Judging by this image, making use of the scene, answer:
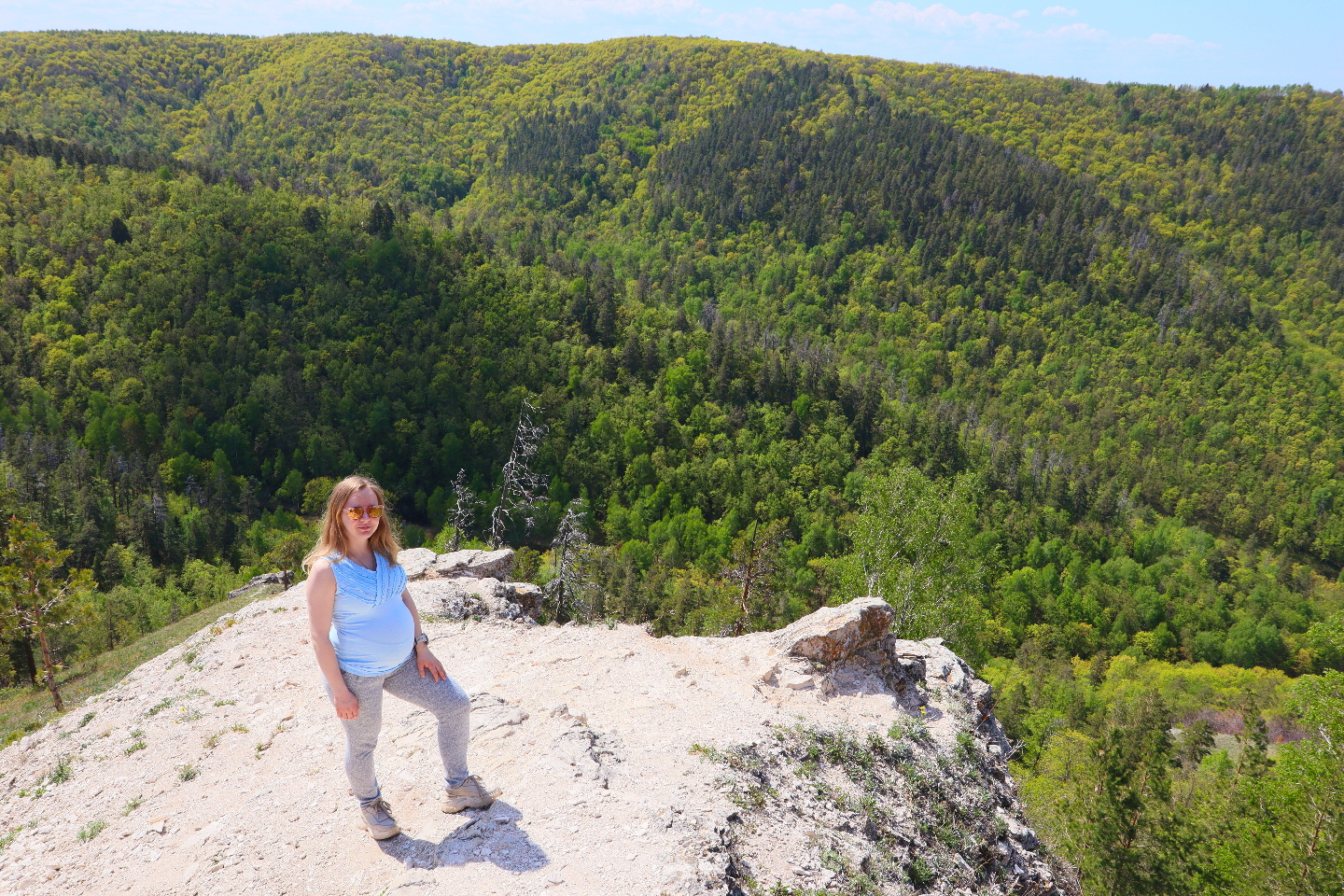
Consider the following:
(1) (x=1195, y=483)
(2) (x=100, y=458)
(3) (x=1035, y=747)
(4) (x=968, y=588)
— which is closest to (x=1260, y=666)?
(1) (x=1195, y=483)


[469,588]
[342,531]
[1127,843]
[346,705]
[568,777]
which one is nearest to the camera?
[342,531]

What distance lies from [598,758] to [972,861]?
21.4 feet

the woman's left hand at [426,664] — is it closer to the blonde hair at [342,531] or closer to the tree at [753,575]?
the blonde hair at [342,531]

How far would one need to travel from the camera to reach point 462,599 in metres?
20.1

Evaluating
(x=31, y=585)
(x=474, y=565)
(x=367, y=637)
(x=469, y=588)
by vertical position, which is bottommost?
(x=31, y=585)

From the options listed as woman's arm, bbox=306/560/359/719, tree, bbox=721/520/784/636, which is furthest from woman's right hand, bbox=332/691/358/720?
tree, bbox=721/520/784/636

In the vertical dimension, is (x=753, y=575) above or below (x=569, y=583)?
above

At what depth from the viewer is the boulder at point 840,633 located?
15.4 meters

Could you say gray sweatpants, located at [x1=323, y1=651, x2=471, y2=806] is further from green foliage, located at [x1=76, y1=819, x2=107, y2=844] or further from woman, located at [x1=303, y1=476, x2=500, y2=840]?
green foliage, located at [x1=76, y1=819, x2=107, y2=844]

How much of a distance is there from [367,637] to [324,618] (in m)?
0.57

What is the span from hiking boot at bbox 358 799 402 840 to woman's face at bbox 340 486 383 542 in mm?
3419

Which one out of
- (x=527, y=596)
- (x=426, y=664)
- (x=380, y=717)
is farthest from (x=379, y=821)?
(x=527, y=596)

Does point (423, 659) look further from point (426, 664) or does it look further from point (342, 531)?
point (342, 531)

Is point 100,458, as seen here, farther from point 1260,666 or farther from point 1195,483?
point 1195,483
